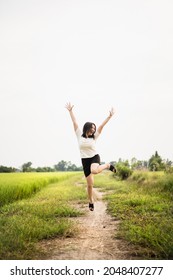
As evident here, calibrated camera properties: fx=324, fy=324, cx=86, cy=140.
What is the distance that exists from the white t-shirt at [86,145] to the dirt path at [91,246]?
60.7 inches

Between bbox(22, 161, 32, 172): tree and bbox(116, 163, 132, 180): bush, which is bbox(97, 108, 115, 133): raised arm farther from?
bbox(22, 161, 32, 172): tree

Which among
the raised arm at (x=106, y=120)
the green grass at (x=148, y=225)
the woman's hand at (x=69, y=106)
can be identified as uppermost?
the woman's hand at (x=69, y=106)

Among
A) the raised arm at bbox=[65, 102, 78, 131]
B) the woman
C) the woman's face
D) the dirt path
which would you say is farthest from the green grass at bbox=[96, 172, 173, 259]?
the raised arm at bbox=[65, 102, 78, 131]

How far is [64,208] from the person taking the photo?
20.9ft

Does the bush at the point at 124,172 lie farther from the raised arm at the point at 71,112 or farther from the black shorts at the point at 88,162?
the raised arm at the point at 71,112

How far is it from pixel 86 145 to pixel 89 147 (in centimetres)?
8

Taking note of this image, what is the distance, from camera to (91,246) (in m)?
3.83

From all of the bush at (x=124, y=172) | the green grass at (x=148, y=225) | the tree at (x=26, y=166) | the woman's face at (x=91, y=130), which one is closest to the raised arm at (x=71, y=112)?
the woman's face at (x=91, y=130)

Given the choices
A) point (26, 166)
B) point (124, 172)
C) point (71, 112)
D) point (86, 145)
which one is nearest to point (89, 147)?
point (86, 145)

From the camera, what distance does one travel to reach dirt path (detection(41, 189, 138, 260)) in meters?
3.50

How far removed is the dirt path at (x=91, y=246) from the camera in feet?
11.5
